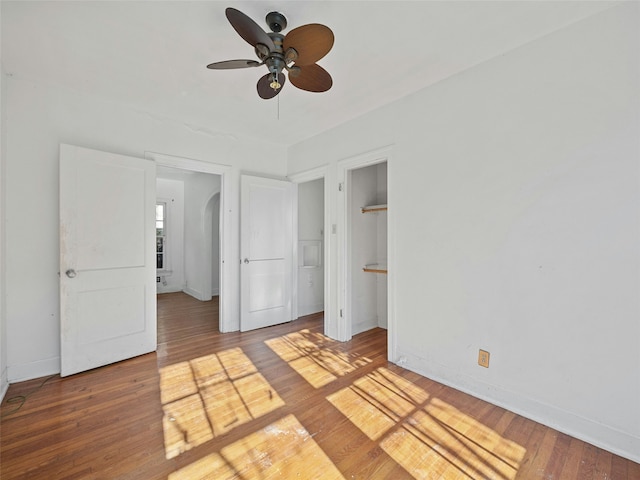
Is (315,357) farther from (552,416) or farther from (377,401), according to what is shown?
(552,416)

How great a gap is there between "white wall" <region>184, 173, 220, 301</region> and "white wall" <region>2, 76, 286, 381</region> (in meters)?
2.71

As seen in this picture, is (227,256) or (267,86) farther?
(227,256)

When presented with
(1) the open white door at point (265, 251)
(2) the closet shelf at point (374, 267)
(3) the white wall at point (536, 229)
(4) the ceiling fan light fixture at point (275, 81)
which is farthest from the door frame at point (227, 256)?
(3) the white wall at point (536, 229)

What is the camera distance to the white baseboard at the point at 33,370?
2.47 metres

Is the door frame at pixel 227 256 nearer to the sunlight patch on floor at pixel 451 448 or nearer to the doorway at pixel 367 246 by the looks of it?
the doorway at pixel 367 246

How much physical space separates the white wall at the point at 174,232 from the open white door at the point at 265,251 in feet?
12.0

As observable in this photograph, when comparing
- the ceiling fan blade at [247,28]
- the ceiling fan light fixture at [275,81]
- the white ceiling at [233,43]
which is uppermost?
the white ceiling at [233,43]

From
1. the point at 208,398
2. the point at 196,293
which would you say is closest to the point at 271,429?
the point at 208,398

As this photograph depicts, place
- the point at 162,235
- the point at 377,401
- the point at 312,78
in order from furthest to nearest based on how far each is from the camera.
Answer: the point at 162,235 → the point at 377,401 → the point at 312,78

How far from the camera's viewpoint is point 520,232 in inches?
81.9

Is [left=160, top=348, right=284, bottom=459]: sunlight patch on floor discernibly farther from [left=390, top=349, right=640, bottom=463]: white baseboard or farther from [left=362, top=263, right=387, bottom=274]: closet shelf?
[left=362, top=263, right=387, bottom=274]: closet shelf

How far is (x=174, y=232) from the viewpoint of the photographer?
22.2 ft

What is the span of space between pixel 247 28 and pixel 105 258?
2.48 metres

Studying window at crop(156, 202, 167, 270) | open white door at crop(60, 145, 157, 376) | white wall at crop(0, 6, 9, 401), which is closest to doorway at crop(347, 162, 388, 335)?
open white door at crop(60, 145, 157, 376)
